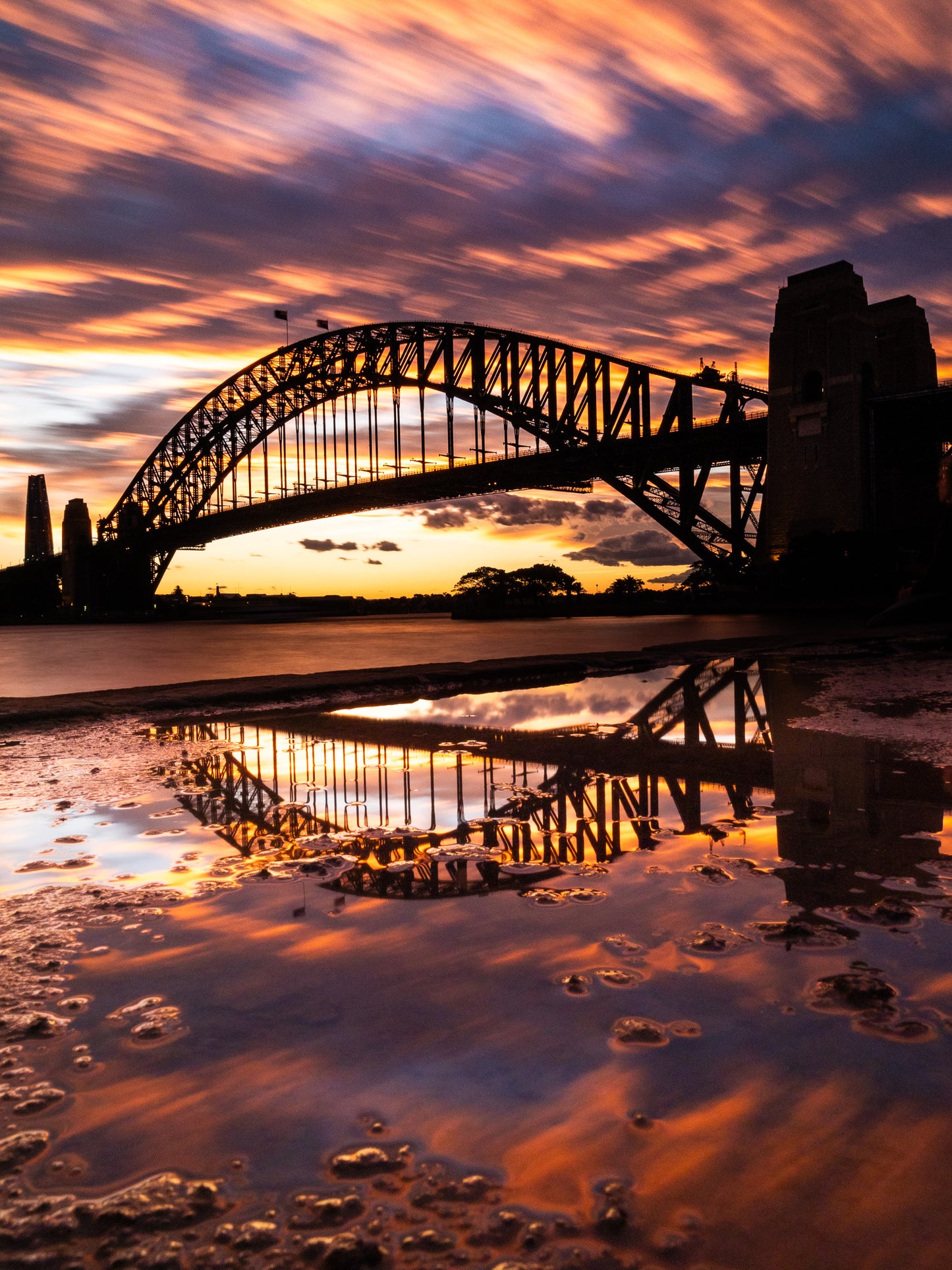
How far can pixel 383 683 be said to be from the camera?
23.7ft

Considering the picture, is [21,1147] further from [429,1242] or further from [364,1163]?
[429,1242]

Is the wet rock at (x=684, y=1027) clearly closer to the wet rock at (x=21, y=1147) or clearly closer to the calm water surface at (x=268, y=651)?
the wet rock at (x=21, y=1147)

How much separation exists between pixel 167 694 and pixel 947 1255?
6.12 m

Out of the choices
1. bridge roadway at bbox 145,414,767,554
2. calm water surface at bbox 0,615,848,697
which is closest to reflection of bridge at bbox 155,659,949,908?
calm water surface at bbox 0,615,848,697

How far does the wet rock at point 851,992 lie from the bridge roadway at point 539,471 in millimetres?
40202

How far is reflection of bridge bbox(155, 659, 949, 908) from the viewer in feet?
7.57

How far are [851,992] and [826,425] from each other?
35036 millimetres

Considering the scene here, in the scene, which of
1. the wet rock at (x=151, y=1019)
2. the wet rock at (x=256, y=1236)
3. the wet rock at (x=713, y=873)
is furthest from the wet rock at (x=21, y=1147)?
the wet rock at (x=713, y=873)

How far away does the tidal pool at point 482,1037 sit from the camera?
0.91 m

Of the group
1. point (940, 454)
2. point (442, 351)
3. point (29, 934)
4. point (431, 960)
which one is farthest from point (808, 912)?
point (442, 351)

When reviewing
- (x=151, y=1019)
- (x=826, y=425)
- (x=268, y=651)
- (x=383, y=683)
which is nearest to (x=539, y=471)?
(x=826, y=425)

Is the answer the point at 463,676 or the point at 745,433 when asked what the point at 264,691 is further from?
the point at 745,433

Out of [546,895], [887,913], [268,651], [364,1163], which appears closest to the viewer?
[364,1163]

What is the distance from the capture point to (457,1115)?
1082 millimetres
